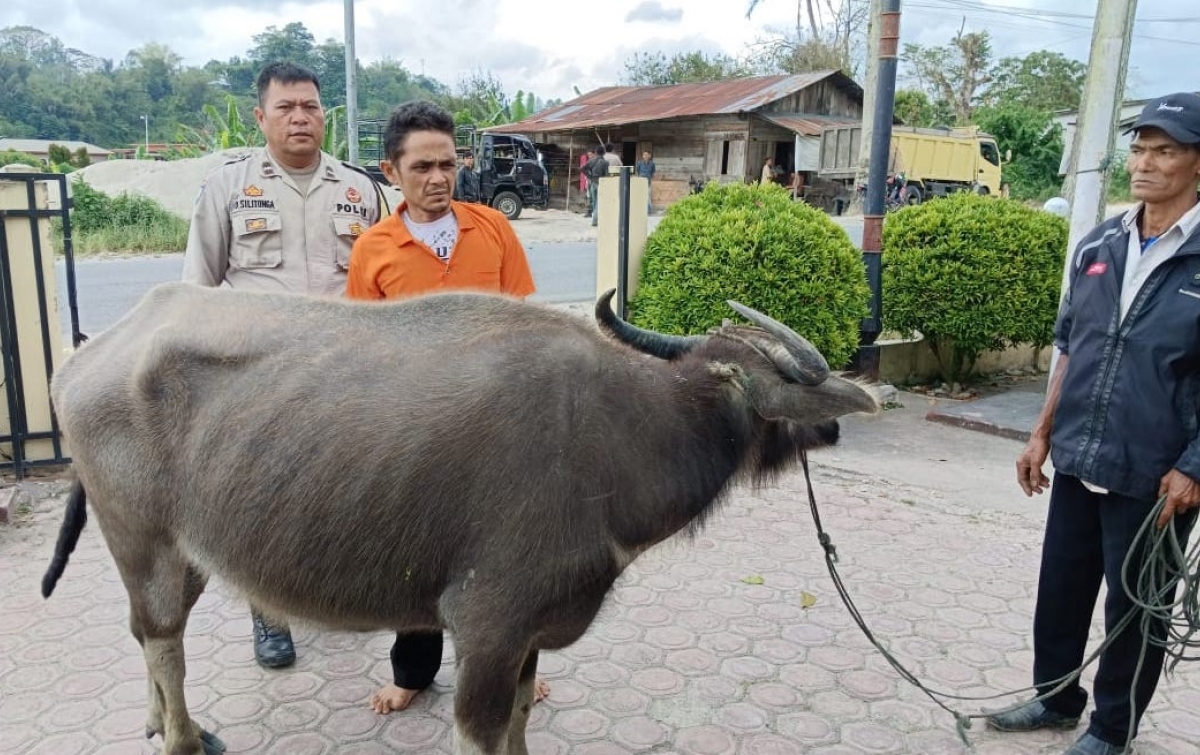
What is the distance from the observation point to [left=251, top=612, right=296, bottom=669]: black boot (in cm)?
371

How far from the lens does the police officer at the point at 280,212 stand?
136 inches

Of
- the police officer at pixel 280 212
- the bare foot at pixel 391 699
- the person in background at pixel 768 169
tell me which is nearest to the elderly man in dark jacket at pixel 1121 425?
the bare foot at pixel 391 699

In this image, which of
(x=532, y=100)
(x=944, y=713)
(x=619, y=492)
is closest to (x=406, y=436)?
(x=619, y=492)

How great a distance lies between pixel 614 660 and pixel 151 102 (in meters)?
78.3

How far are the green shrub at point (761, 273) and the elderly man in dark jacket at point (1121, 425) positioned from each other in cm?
360

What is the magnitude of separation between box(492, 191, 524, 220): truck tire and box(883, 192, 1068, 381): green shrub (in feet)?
55.1

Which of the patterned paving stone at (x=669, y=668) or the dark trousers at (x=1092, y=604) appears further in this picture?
the patterned paving stone at (x=669, y=668)

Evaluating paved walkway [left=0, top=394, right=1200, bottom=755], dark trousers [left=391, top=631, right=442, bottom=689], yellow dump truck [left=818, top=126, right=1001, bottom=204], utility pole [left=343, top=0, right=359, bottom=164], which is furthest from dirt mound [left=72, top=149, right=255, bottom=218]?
dark trousers [left=391, top=631, right=442, bottom=689]

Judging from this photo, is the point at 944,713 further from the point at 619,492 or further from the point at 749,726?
the point at 619,492

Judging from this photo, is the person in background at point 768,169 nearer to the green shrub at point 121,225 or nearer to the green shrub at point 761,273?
the green shrub at point 121,225

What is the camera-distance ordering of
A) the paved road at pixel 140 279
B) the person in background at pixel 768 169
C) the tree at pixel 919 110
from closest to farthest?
the paved road at pixel 140 279
the person in background at pixel 768 169
the tree at pixel 919 110

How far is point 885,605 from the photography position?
4.36 m

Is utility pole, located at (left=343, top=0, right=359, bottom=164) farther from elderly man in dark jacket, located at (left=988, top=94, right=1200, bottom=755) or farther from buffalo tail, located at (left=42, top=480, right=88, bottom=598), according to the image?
elderly man in dark jacket, located at (left=988, top=94, right=1200, bottom=755)

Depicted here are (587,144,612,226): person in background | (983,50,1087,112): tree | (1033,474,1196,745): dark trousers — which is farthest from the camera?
(983,50,1087,112): tree
